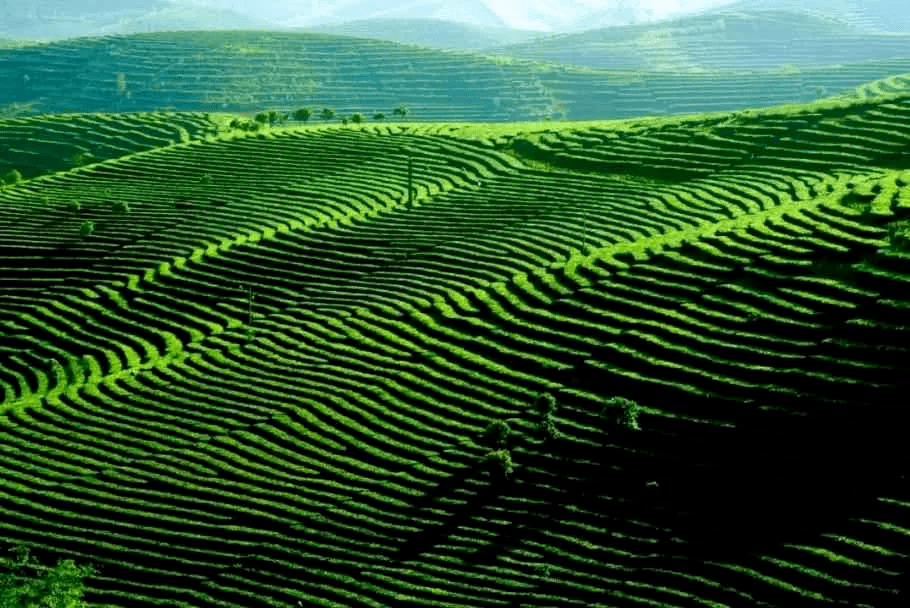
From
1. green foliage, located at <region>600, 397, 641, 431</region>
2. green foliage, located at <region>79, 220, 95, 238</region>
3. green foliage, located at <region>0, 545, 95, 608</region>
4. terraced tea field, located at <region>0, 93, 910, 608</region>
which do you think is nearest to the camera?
green foliage, located at <region>0, 545, 95, 608</region>

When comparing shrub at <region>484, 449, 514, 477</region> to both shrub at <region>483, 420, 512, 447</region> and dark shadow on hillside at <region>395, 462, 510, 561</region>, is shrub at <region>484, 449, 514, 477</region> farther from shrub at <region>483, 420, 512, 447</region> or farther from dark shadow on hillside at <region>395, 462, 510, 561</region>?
shrub at <region>483, 420, 512, 447</region>

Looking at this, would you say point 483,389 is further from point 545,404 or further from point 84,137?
point 84,137

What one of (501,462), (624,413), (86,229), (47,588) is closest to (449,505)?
(501,462)

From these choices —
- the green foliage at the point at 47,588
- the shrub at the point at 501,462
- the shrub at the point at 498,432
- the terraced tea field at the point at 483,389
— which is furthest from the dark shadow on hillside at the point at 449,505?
the green foliage at the point at 47,588

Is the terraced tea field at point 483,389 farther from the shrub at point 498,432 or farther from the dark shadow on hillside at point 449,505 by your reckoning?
the shrub at point 498,432

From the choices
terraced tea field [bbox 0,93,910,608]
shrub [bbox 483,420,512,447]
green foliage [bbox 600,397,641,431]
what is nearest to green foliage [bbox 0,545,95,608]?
terraced tea field [bbox 0,93,910,608]

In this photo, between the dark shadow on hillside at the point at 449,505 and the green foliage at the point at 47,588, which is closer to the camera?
the green foliage at the point at 47,588

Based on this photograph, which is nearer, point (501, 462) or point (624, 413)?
point (501, 462)
